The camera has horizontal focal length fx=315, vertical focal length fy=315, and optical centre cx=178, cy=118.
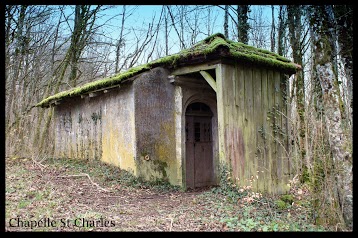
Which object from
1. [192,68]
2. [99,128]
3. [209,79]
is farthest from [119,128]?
[209,79]

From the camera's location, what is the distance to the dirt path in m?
4.83

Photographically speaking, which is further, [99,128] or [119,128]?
[99,128]

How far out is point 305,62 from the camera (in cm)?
1224

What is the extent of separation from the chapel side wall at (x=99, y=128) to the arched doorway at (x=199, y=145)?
180cm

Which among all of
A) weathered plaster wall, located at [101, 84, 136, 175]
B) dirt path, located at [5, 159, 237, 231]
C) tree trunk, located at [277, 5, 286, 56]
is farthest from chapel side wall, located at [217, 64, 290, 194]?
tree trunk, located at [277, 5, 286, 56]

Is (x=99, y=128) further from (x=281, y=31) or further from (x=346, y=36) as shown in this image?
(x=281, y=31)

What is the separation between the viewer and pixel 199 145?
9.43 m

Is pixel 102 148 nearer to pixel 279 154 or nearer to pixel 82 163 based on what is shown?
pixel 82 163

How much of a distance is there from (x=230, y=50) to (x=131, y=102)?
2812 millimetres

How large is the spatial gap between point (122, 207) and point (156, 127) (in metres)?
2.65

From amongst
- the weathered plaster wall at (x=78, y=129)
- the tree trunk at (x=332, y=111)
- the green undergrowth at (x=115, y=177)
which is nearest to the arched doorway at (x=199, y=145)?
the green undergrowth at (x=115, y=177)

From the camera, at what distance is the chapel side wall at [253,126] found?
6941 mm

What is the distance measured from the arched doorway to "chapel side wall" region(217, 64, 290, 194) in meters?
2.04
